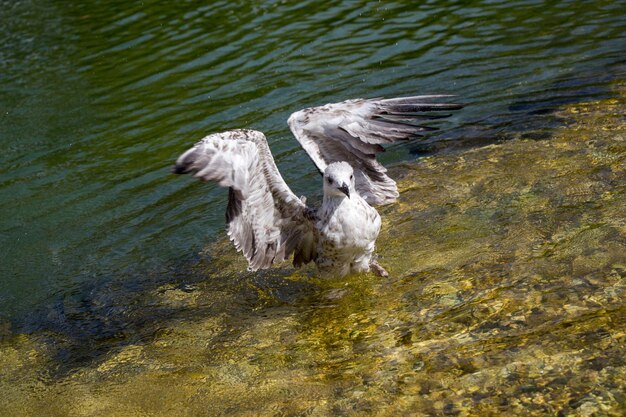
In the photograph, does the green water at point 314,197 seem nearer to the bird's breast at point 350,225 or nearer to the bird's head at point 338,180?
the bird's breast at point 350,225

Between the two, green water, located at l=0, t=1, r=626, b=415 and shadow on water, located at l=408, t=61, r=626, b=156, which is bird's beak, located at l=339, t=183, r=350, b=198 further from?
shadow on water, located at l=408, t=61, r=626, b=156

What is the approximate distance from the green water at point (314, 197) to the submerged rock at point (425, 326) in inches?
0.7

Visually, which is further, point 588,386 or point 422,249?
point 422,249

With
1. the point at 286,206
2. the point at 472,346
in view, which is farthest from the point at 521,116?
the point at 472,346

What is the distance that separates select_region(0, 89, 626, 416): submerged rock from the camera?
4.45m

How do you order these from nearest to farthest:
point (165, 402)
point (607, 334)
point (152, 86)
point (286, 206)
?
1. point (607, 334)
2. point (165, 402)
3. point (286, 206)
4. point (152, 86)

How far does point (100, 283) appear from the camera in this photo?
6.94 metres

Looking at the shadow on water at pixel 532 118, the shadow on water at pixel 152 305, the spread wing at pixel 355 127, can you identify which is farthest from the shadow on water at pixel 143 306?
the shadow on water at pixel 532 118

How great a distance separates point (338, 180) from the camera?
5660 mm

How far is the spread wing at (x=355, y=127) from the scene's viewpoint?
616 centimetres

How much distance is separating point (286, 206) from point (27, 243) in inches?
116

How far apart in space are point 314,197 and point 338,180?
2097 millimetres

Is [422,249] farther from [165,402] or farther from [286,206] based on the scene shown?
[165,402]

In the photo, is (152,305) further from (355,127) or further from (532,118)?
(532,118)
